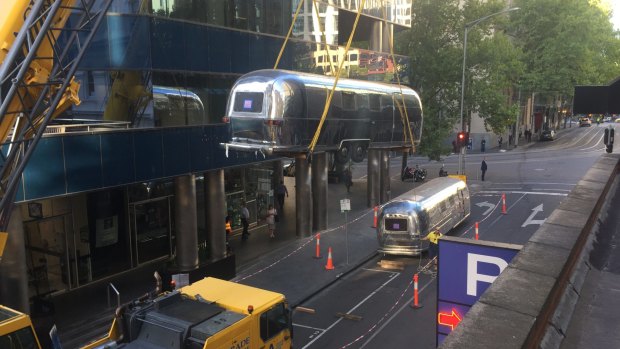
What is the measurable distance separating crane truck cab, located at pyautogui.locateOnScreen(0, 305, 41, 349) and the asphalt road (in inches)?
269

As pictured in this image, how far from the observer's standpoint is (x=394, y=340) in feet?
47.5

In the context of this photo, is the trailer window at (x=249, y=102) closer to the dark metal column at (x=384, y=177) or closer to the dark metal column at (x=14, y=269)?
the dark metal column at (x=14, y=269)

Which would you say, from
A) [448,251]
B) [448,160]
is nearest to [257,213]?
[448,251]

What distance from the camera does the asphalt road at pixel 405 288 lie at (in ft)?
48.8

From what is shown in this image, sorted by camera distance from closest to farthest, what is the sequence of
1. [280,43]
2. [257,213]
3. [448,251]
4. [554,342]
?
[554,342], [448,251], [280,43], [257,213]

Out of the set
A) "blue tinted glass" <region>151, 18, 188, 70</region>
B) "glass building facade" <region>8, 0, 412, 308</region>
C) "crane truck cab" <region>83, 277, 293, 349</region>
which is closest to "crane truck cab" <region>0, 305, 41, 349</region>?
"crane truck cab" <region>83, 277, 293, 349</region>

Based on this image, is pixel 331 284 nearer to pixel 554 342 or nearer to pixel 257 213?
pixel 257 213

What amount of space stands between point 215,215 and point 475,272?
50.6 feet

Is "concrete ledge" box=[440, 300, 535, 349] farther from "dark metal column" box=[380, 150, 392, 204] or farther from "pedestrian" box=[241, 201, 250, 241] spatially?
"dark metal column" box=[380, 150, 392, 204]

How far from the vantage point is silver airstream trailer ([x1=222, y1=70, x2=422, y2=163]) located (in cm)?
1184

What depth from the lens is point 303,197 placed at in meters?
25.8

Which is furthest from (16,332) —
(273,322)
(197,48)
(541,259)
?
(197,48)

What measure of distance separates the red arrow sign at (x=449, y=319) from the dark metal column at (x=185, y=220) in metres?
13.7

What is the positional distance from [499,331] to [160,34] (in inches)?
663
